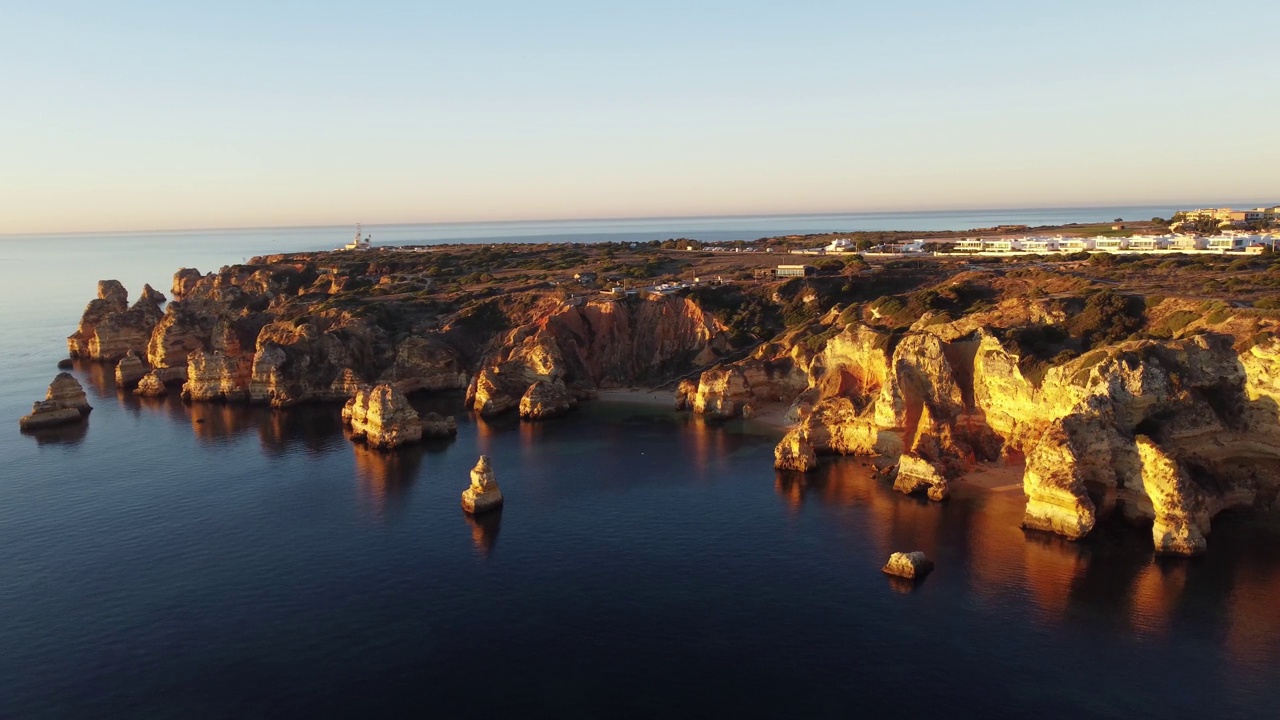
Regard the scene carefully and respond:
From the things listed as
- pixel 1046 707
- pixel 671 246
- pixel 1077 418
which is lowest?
pixel 1046 707

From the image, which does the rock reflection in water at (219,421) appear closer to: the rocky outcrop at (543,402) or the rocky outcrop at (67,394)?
the rocky outcrop at (67,394)

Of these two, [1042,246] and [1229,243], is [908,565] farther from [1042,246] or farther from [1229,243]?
[1042,246]

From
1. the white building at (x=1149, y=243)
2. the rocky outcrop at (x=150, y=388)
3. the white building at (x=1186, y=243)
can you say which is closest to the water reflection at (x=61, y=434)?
the rocky outcrop at (x=150, y=388)

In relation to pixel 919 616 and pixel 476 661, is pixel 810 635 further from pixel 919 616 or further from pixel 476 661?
pixel 476 661

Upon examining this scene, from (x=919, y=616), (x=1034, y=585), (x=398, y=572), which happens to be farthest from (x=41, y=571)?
(x=1034, y=585)

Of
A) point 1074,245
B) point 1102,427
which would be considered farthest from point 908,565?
point 1074,245

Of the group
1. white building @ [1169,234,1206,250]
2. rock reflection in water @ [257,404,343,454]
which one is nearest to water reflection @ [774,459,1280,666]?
rock reflection in water @ [257,404,343,454]
